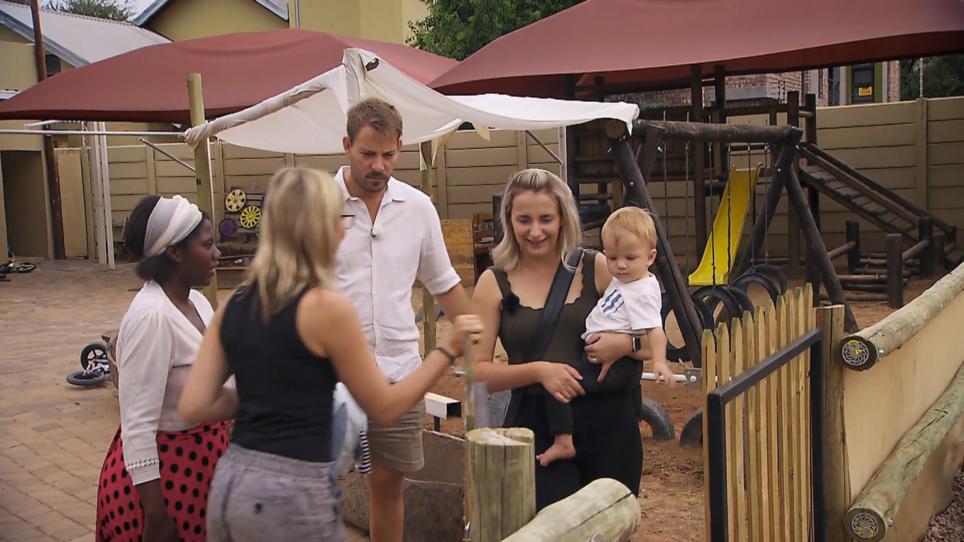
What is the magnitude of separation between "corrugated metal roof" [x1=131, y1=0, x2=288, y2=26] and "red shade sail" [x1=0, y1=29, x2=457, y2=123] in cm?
1546

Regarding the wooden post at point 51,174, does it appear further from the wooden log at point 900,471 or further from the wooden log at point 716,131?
the wooden log at point 900,471

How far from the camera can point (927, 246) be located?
37.6 ft

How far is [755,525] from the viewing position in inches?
116

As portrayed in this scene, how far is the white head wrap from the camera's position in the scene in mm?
2426

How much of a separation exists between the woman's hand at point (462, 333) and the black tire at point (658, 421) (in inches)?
151

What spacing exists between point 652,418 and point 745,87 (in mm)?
15020

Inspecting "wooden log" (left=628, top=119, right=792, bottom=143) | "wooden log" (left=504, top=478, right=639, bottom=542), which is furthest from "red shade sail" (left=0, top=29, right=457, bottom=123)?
"wooden log" (left=504, top=478, right=639, bottom=542)

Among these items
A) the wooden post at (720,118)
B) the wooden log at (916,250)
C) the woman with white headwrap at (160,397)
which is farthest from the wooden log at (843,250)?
the woman with white headwrap at (160,397)

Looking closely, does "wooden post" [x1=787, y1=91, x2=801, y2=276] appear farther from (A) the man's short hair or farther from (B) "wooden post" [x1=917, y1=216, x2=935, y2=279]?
(A) the man's short hair

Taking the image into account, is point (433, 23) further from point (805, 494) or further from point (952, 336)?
point (805, 494)

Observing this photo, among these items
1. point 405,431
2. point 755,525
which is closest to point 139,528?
point 405,431

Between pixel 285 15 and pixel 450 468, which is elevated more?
pixel 285 15

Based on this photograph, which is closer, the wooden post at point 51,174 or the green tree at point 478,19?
the green tree at point 478,19

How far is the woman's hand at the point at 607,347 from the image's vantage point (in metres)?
2.69
